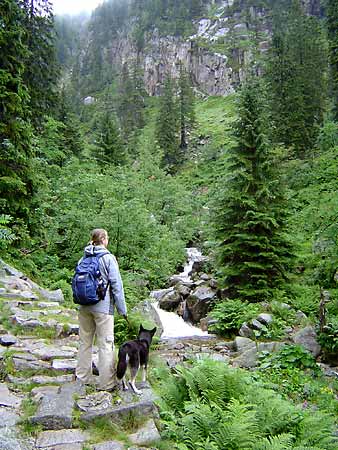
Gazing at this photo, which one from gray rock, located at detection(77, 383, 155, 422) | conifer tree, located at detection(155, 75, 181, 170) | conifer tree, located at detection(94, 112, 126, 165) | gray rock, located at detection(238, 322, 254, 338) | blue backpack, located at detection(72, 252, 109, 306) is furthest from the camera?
conifer tree, located at detection(155, 75, 181, 170)

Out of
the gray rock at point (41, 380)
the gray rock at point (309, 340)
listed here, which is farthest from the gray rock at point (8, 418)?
the gray rock at point (309, 340)

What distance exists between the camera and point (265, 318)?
11.4 meters

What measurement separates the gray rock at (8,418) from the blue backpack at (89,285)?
4.55 feet

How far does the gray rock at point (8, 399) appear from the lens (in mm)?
4890

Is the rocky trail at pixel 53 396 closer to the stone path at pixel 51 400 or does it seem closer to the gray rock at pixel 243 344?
the stone path at pixel 51 400

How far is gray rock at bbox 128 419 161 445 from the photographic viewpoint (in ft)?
14.0

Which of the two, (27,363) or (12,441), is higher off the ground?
(12,441)

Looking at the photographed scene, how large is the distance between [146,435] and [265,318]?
7557mm

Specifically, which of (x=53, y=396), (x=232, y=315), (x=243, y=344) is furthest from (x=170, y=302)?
(x=53, y=396)

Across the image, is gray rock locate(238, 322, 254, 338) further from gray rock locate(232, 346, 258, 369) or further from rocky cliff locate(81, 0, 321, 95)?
rocky cliff locate(81, 0, 321, 95)

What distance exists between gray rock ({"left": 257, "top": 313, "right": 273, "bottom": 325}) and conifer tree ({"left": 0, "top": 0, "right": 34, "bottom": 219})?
7524 millimetres

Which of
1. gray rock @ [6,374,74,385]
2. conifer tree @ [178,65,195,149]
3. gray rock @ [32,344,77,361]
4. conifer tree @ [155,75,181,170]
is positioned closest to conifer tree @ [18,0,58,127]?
gray rock @ [32,344,77,361]

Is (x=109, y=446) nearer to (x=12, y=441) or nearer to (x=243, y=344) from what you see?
(x=12, y=441)

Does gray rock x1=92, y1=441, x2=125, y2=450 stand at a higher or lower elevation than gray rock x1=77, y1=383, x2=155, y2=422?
lower
